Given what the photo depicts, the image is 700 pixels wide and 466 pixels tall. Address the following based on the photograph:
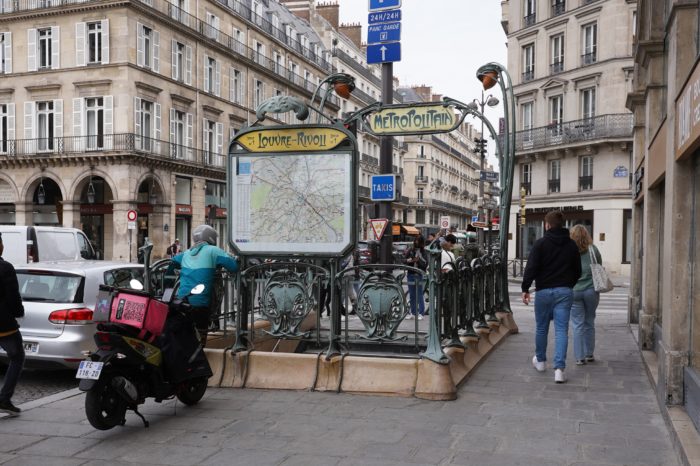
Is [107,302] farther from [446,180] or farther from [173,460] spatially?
[446,180]

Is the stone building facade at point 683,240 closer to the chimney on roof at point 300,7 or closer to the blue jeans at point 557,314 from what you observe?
the blue jeans at point 557,314

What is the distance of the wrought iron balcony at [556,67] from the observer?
126 ft

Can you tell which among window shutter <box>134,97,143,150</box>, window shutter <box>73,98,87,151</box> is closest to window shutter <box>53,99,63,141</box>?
window shutter <box>73,98,87,151</box>

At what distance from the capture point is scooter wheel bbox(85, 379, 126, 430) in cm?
540

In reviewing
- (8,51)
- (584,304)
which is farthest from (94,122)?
(584,304)

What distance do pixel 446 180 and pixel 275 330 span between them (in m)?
93.5

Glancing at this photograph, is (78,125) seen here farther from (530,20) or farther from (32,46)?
(530,20)

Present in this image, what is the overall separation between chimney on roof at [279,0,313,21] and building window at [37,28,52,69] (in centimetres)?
2982

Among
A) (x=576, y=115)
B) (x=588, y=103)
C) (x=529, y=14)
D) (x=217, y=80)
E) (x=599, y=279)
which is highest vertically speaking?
(x=529, y=14)

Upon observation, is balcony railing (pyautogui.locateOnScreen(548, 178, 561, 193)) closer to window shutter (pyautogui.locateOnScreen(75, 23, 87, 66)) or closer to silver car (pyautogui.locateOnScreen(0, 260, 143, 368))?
window shutter (pyautogui.locateOnScreen(75, 23, 87, 66))

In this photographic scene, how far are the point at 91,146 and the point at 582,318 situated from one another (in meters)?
31.7

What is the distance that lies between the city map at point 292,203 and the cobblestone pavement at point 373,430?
1868mm

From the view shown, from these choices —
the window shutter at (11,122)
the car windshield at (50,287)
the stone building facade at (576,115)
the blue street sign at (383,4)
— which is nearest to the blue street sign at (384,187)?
the blue street sign at (383,4)

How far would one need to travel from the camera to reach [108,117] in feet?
114
